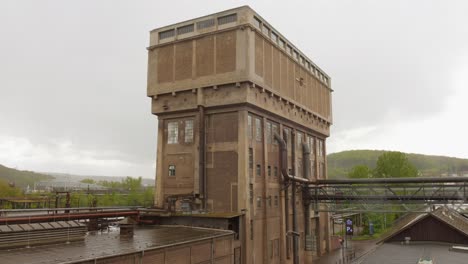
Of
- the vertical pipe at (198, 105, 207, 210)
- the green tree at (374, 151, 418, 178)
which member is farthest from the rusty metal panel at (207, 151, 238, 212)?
the green tree at (374, 151, 418, 178)

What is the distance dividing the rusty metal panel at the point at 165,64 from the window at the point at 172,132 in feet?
12.1

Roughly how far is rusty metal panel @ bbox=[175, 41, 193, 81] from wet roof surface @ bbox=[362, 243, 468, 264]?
19570 mm

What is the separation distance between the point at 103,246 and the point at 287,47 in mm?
24949

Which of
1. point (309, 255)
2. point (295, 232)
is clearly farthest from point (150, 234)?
point (309, 255)

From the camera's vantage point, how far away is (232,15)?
29266 mm

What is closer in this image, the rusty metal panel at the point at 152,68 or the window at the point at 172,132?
the window at the point at 172,132

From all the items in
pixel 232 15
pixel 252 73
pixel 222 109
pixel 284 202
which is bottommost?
pixel 284 202

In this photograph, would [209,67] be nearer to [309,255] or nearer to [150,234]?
[150,234]

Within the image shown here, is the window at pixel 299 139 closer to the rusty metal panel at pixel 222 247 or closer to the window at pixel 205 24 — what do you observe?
the window at pixel 205 24

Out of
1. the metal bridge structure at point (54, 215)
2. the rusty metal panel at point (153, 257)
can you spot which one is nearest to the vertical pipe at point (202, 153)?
the metal bridge structure at point (54, 215)

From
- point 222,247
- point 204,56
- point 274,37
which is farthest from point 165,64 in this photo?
point 222,247

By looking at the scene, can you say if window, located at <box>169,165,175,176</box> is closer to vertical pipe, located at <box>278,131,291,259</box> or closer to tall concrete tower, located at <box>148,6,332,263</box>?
tall concrete tower, located at <box>148,6,332,263</box>

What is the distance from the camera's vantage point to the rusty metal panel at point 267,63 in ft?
101

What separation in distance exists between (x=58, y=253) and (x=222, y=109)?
1658 centimetres
